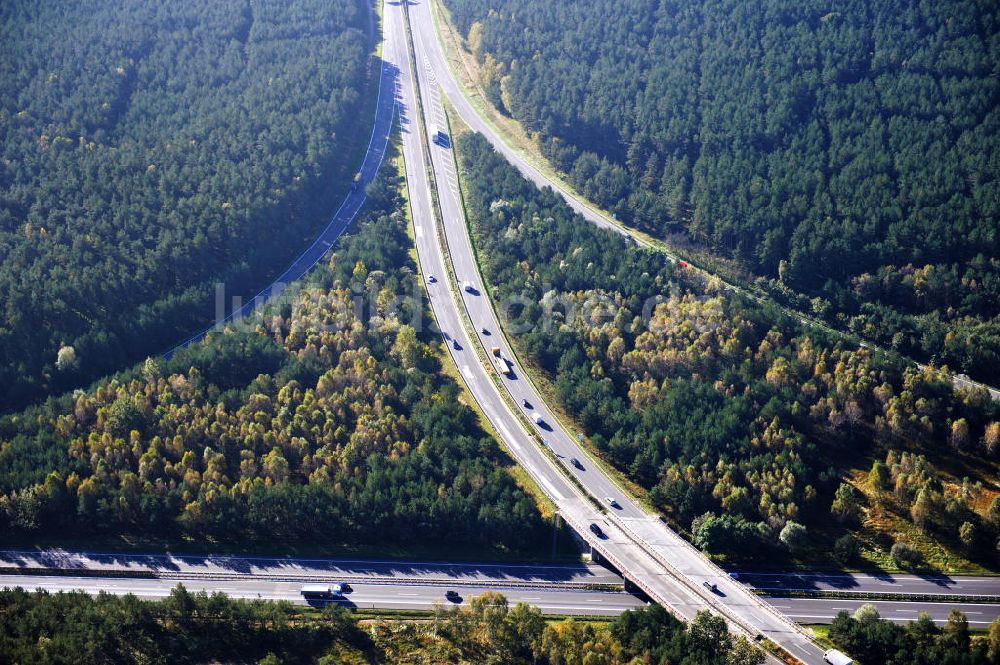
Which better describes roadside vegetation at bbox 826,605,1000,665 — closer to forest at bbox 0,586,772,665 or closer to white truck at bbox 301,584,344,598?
forest at bbox 0,586,772,665

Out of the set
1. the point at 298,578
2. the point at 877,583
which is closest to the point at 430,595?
the point at 298,578

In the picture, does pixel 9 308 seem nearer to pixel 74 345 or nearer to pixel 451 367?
Answer: pixel 74 345

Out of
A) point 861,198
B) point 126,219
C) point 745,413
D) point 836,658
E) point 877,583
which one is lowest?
point 836,658

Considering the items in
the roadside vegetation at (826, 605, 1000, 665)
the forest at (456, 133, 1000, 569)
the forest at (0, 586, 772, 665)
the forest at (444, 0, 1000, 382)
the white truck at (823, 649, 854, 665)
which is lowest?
the forest at (0, 586, 772, 665)

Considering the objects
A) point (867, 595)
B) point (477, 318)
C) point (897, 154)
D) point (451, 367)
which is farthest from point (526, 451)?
point (897, 154)

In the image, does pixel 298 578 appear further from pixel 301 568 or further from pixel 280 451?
pixel 280 451

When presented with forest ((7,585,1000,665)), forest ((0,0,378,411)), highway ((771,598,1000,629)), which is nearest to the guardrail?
Result: forest ((7,585,1000,665))
